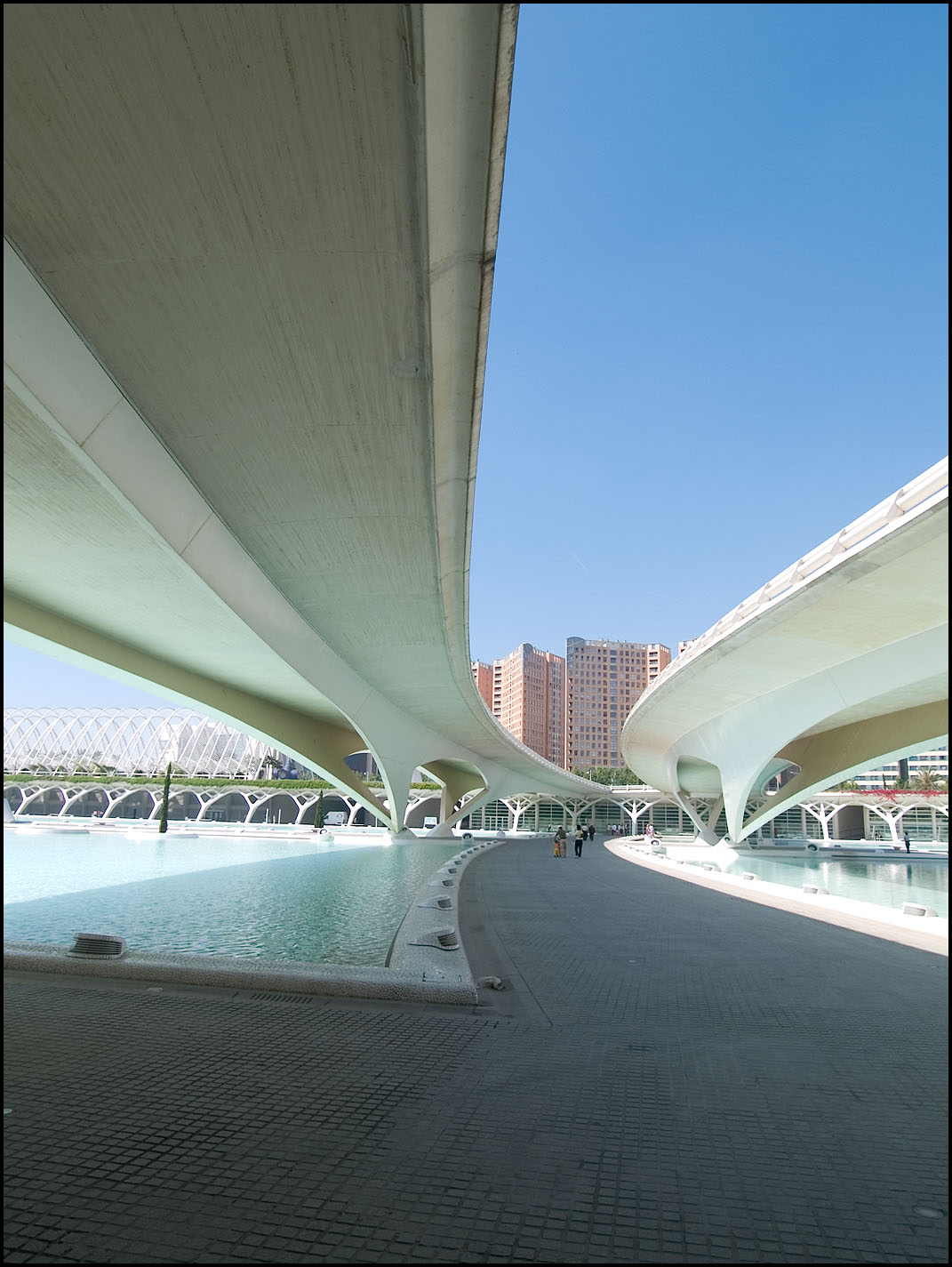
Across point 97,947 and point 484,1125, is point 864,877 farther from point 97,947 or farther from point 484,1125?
point 484,1125

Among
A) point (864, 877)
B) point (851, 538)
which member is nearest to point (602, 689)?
point (864, 877)

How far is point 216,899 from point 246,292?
353 inches

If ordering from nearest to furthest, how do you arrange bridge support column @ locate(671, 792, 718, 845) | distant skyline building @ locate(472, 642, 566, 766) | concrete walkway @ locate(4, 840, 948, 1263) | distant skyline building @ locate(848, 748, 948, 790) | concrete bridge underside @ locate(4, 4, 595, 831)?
concrete walkway @ locate(4, 840, 948, 1263) < concrete bridge underside @ locate(4, 4, 595, 831) < bridge support column @ locate(671, 792, 718, 845) < distant skyline building @ locate(848, 748, 948, 790) < distant skyline building @ locate(472, 642, 566, 766)

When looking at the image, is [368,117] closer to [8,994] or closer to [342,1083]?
[342,1083]

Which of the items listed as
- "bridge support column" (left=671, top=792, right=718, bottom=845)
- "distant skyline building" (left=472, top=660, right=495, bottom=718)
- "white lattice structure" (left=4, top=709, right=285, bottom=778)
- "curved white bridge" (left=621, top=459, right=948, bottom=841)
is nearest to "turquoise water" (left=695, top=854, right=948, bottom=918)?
"curved white bridge" (left=621, top=459, right=948, bottom=841)

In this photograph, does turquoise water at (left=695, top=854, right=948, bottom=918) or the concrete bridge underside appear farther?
turquoise water at (left=695, top=854, right=948, bottom=918)

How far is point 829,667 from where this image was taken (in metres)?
17.5

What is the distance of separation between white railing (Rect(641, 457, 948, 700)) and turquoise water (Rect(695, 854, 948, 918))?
4940 millimetres

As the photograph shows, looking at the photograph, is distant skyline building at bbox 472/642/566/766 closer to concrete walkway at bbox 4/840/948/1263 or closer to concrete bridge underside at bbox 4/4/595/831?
concrete bridge underside at bbox 4/4/595/831

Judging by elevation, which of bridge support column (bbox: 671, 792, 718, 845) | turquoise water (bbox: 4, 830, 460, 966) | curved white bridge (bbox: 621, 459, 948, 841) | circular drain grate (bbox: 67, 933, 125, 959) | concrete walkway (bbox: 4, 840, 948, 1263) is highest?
curved white bridge (bbox: 621, 459, 948, 841)

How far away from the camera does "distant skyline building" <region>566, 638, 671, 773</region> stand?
9900 centimetres

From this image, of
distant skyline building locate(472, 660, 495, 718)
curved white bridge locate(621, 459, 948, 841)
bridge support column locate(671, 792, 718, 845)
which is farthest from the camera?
distant skyline building locate(472, 660, 495, 718)

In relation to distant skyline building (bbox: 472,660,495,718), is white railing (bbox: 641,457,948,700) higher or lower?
lower

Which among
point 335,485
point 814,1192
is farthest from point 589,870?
point 814,1192
